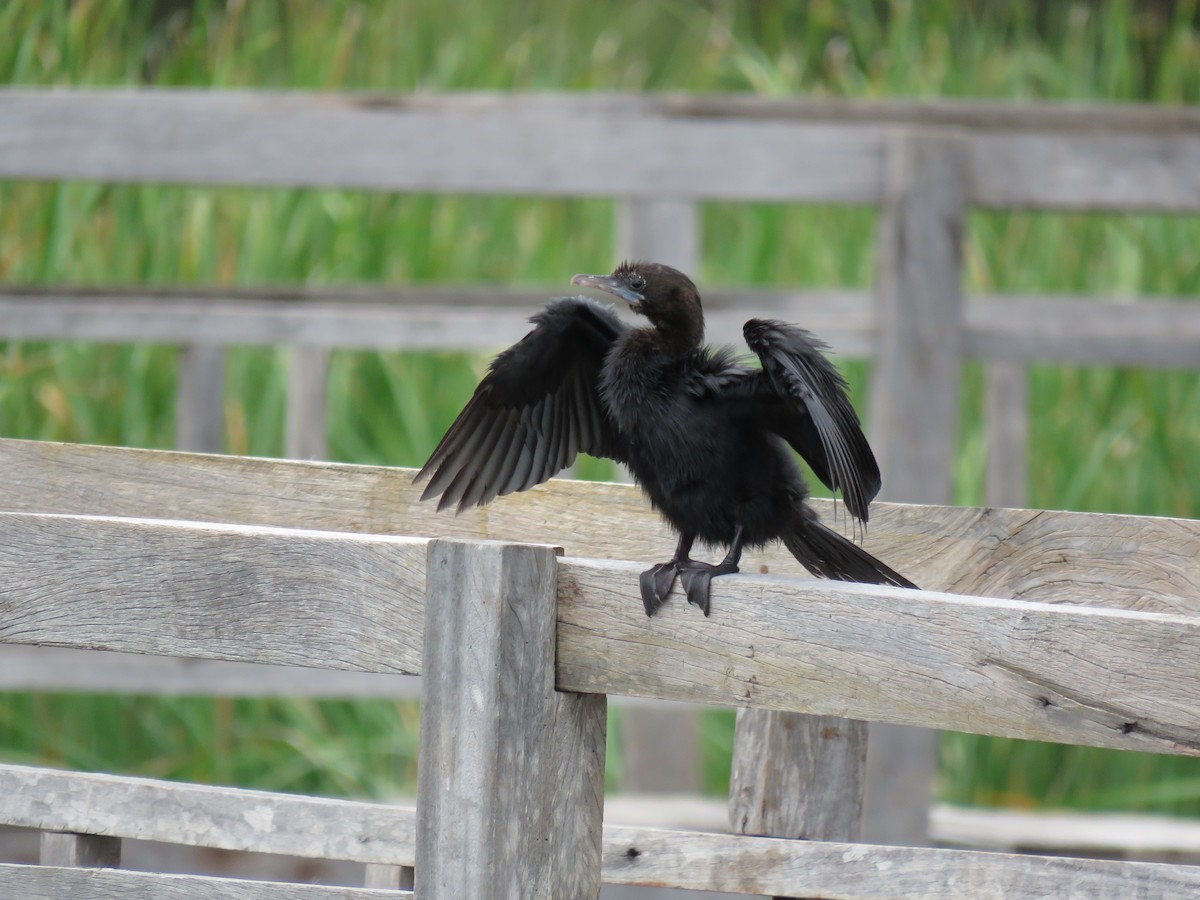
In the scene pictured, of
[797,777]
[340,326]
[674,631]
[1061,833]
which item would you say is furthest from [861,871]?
[340,326]

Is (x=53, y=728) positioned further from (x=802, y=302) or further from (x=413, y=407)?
(x=802, y=302)

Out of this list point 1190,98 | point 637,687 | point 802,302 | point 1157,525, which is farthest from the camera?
point 1190,98

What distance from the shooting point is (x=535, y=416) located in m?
2.31

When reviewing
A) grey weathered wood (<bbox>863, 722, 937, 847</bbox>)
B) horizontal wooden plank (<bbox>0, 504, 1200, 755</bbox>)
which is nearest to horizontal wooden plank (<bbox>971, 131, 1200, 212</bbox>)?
grey weathered wood (<bbox>863, 722, 937, 847</bbox>)

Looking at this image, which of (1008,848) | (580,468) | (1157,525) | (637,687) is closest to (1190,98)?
(580,468)

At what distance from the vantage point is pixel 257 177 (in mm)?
3691

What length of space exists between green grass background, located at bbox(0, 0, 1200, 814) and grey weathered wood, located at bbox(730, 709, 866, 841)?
6.80 feet

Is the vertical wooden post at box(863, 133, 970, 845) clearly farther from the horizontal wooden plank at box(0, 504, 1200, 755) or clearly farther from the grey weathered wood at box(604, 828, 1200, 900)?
the horizontal wooden plank at box(0, 504, 1200, 755)

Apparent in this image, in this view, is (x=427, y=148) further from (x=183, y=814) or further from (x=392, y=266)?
(x=183, y=814)

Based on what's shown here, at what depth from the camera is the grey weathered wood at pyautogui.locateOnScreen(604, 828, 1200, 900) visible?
1.75 m

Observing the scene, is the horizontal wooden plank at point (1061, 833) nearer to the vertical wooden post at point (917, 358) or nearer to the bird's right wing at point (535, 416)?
the vertical wooden post at point (917, 358)

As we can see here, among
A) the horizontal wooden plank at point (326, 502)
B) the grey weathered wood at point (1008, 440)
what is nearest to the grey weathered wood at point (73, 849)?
the horizontal wooden plank at point (326, 502)

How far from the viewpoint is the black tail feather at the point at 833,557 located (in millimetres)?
2008

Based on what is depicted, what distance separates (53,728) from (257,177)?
5.68 ft
